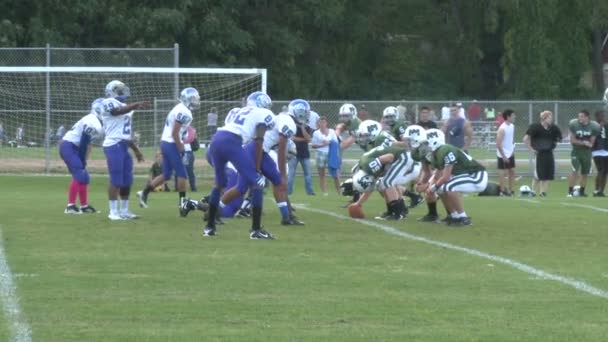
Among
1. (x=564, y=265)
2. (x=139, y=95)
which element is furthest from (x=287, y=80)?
(x=564, y=265)

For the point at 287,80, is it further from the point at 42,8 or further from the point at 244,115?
the point at 244,115

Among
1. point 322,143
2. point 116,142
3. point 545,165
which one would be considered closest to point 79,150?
point 116,142

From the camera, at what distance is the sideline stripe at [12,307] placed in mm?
7695

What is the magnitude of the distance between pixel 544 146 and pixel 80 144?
32.7 feet

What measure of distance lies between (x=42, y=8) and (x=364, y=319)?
1519 inches

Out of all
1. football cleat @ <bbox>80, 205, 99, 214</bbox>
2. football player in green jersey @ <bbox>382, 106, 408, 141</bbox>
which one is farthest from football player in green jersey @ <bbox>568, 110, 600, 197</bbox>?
football cleat @ <bbox>80, 205, 99, 214</bbox>

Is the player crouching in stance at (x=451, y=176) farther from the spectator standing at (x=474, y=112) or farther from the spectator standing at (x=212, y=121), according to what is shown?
the spectator standing at (x=474, y=112)

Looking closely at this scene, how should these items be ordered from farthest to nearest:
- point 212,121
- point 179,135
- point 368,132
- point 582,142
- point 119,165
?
point 212,121
point 582,142
point 368,132
point 179,135
point 119,165

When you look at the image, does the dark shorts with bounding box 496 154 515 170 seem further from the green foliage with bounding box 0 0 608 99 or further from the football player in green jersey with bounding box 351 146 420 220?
the green foliage with bounding box 0 0 608 99

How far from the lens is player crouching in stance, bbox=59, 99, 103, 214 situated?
55.5 ft

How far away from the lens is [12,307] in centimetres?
871

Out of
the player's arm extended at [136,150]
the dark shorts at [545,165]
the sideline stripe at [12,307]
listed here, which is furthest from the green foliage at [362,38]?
the sideline stripe at [12,307]

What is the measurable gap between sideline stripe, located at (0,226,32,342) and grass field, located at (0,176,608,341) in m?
0.03

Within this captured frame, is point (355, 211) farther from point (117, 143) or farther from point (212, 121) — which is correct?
point (212, 121)
